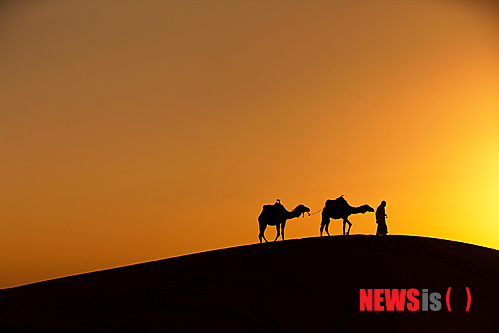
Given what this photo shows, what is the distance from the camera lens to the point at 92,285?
19.5 metres

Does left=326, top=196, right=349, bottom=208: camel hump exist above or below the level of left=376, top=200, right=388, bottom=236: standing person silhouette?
above

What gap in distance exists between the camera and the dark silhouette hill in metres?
13.7

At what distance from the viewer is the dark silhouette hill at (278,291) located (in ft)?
44.8

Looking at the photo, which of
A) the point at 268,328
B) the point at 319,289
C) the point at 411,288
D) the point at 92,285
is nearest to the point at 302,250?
the point at 319,289

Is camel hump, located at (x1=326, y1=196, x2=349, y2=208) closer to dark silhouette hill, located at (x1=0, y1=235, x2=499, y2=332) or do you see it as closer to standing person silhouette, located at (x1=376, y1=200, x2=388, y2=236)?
dark silhouette hill, located at (x1=0, y1=235, x2=499, y2=332)

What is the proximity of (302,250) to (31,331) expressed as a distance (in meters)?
10.6

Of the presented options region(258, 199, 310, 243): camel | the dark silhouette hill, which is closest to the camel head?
region(258, 199, 310, 243): camel

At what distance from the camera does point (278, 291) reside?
1545 cm

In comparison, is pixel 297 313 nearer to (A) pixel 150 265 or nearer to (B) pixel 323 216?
(B) pixel 323 216

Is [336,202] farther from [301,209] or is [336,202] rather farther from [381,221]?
[381,221]

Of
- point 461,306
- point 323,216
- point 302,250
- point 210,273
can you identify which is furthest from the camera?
point 323,216

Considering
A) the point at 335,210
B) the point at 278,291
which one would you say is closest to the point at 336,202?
the point at 335,210

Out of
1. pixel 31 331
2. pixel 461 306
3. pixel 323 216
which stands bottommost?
pixel 31 331

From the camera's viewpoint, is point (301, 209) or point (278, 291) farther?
point (301, 209)
